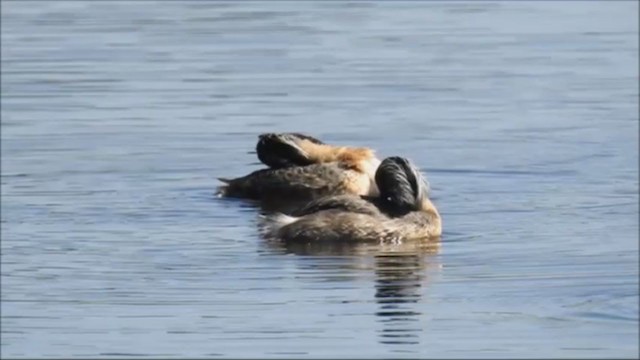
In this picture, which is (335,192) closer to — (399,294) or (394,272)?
(394,272)

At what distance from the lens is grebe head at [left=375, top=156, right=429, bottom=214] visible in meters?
19.9

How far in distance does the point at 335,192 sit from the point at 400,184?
6.88 ft

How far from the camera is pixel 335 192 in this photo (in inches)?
869

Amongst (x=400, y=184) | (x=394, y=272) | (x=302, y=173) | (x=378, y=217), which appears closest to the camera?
(x=394, y=272)

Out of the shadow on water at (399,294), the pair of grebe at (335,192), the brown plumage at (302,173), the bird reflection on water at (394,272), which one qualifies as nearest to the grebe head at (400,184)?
the pair of grebe at (335,192)

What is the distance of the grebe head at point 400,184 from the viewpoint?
19859 millimetres

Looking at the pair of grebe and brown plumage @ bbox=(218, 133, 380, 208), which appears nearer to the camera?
the pair of grebe

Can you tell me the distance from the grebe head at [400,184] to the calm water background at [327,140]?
440 mm

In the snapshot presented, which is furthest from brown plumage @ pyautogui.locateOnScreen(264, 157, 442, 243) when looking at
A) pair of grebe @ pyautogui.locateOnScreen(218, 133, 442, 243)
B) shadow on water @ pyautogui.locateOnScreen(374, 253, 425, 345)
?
shadow on water @ pyautogui.locateOnScreen(374, 253, 425, 345)

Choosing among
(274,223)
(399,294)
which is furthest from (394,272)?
(274,223)

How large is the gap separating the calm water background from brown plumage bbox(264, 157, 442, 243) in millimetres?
307

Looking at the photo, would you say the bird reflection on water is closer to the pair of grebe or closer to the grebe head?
the pair of grebe

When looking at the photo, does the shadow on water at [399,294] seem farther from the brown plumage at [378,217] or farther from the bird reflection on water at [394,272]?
the brown plumage at [378,217]

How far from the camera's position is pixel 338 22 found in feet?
111
